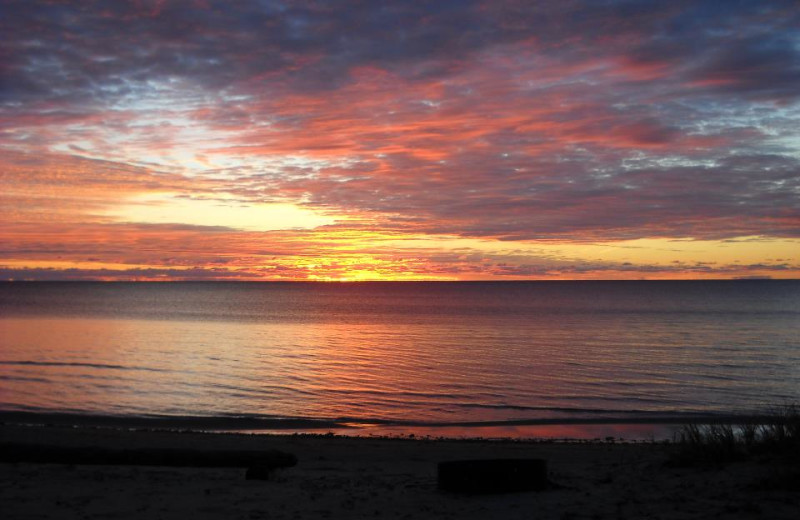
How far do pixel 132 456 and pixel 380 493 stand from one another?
5.31 metres

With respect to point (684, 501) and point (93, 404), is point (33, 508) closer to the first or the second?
point (684, 501)

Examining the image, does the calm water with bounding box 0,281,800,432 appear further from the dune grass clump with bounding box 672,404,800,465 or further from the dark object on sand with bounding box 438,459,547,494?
the dark object on sand with bounding box 438,459,547,494

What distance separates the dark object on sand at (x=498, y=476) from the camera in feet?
30.7

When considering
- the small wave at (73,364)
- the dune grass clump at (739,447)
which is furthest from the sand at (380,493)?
the small wave at (73,364)

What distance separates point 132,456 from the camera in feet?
40.7

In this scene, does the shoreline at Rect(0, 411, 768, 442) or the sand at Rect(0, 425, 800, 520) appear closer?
the sand at Rect(0, 425, 800, 520)

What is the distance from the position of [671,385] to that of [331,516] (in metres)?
26.4

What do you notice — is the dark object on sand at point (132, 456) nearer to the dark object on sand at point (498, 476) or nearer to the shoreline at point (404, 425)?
the dark object on sand at point (498, 476)

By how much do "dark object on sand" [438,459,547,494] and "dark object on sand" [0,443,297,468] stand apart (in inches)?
156

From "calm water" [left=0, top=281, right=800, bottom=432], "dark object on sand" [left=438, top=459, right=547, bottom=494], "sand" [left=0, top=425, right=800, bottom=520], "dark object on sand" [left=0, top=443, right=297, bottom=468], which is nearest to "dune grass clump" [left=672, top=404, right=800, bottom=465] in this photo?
"sand" [left=0, top=425, right=800, bottom=520]

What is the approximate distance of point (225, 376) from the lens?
1334 inches

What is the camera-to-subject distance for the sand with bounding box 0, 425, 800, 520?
8234mm

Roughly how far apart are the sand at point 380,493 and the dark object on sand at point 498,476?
155mm

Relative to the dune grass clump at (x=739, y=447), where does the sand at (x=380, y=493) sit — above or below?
below
